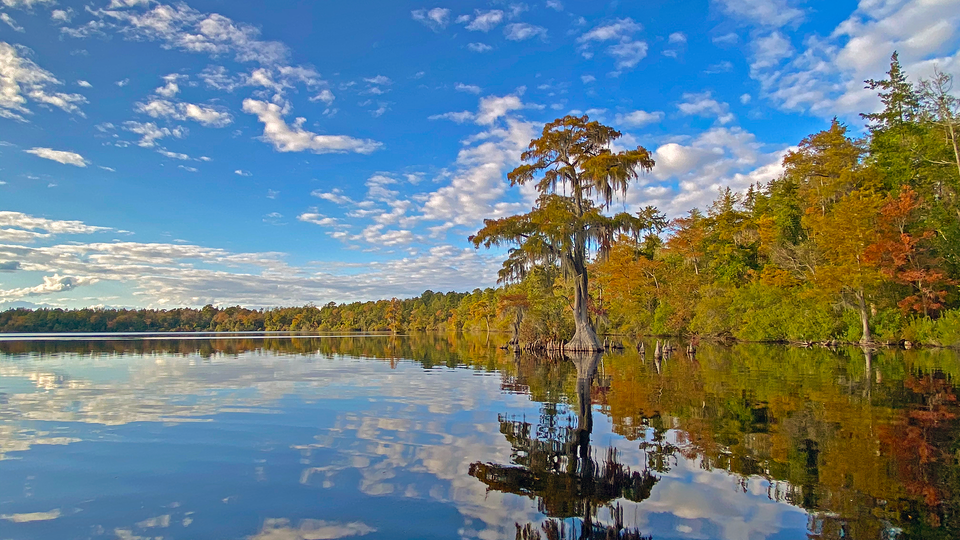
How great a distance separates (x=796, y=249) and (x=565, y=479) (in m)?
34.9

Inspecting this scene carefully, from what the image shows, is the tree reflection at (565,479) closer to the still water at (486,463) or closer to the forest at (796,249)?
the still water at (486,463)

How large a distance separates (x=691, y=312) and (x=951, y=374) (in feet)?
105

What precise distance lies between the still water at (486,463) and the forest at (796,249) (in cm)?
1624

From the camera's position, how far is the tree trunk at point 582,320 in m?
27.3

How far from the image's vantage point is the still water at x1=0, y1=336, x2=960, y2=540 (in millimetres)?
4379

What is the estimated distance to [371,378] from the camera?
16.3m

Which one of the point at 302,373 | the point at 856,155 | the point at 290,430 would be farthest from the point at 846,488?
the point at 856,155

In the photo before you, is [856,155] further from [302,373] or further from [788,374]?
[302,373]

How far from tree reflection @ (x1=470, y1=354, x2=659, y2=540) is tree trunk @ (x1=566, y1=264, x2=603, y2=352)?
19.7m

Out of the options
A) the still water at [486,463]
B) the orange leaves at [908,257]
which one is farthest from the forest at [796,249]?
the still water at [486,463]

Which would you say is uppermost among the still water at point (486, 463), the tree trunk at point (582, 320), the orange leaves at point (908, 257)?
the orange leaves at point (908, 257)

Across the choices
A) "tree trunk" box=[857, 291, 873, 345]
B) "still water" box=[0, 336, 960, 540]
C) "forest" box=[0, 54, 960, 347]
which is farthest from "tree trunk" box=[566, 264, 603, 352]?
"tree trunk" box=[857, 291, 873, 345]

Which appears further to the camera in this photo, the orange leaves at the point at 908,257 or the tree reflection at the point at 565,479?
the orange leaves at the point at 908,257

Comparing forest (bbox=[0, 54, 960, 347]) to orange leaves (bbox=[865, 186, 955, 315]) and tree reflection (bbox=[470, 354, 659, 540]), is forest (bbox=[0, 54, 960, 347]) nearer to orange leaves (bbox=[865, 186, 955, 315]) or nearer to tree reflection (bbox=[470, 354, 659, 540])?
orange leaves (bbox=[865, 186, 955, 315])
